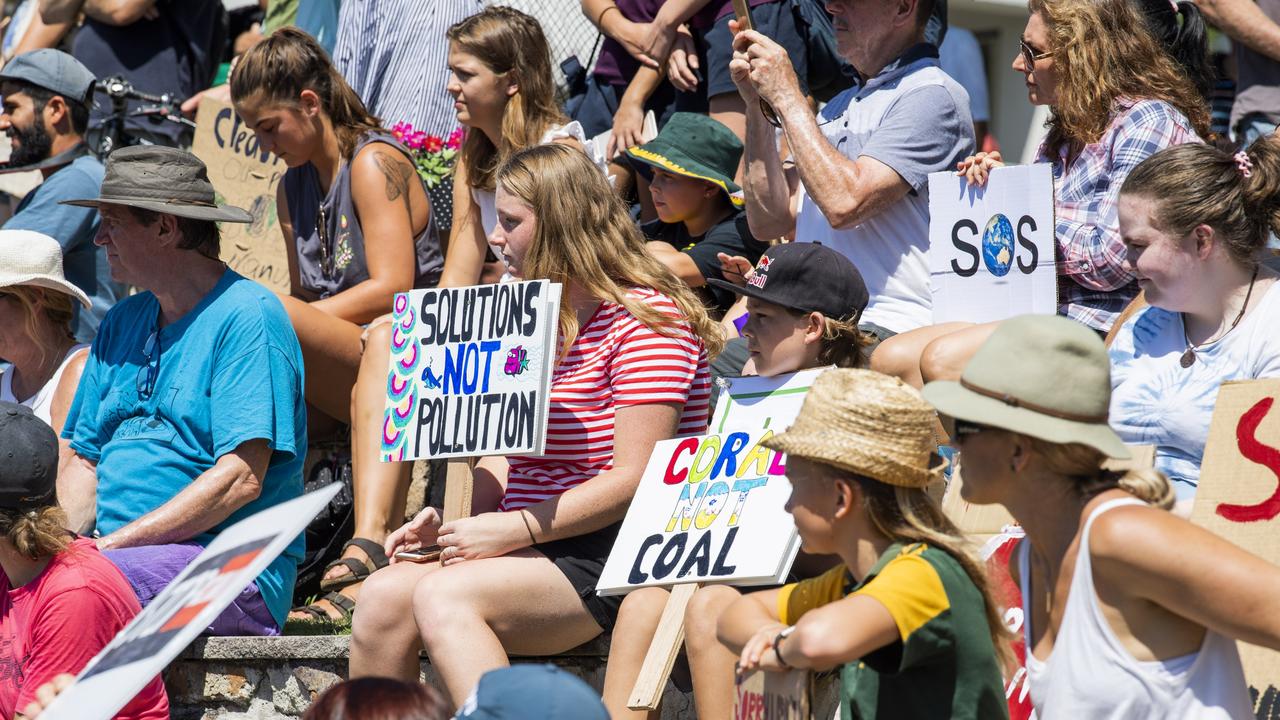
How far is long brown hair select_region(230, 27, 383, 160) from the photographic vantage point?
6406mm

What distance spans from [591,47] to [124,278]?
11.9 feet

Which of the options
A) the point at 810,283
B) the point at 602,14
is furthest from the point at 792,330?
the point at 602,14

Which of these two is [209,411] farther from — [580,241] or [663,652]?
[663,652]

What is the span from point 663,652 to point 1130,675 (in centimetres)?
143

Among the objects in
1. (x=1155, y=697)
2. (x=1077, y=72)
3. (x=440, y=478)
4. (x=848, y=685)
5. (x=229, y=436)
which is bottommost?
(x=440, y=478)

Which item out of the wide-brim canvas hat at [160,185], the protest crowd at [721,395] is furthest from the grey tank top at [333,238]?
the wide-brim canvas hat at [160,185]

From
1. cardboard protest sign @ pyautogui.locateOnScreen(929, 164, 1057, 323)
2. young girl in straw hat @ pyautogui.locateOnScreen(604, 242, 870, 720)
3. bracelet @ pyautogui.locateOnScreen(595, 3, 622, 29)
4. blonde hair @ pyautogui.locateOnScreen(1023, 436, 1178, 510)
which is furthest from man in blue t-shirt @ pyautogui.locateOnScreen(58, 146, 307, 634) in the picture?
blonde hair @ pyautogui.locateOnScreen(1023, 436, 1178, 510)

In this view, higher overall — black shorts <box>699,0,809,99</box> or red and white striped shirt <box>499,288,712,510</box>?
black shorts <box>699,0,809,99</box>

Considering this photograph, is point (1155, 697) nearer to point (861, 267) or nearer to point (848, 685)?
point (848, 685)

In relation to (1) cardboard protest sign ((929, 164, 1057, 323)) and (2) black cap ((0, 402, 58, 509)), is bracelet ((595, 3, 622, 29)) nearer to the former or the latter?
(1) cardboard protest sign ((929, 164, 1057, 323))

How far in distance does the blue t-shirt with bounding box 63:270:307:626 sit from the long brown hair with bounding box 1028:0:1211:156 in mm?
2544

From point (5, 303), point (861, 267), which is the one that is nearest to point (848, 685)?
point (861, 267)

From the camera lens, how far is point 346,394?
623 cm

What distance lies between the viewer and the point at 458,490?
16.9 feet
